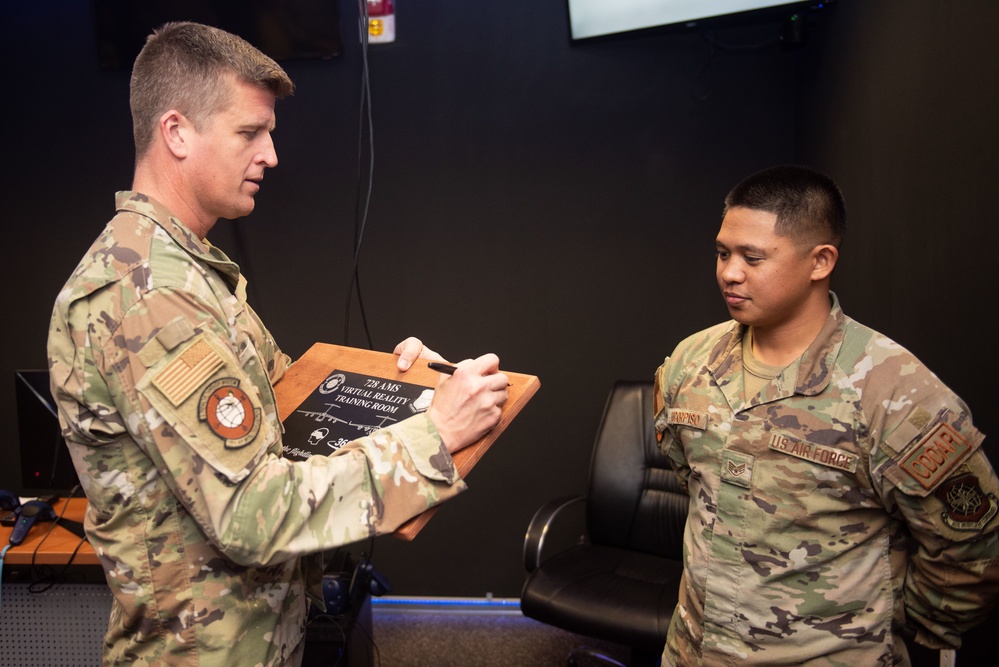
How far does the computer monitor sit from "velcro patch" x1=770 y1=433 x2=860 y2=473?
2.23 meters

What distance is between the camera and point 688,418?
5.19ft

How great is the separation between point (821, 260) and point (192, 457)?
124 centimetres

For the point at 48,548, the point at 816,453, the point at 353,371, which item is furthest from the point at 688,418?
the point at 48,548

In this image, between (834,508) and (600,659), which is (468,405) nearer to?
(834,508)

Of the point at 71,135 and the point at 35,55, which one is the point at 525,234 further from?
the point at 35,55

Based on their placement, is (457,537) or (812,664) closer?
(812,664)

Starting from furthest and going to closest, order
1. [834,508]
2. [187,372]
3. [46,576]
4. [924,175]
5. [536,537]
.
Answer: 1. [536,537]
2. [46,576]
3. [924,175]
4. [834,508]
5. [187,372]

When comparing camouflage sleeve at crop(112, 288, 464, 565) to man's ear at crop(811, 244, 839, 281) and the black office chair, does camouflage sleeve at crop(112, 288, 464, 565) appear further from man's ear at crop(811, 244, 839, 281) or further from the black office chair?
the black office chair

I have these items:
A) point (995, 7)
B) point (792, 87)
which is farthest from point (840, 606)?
point (792, 87)

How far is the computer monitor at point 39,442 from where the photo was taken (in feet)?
7.80

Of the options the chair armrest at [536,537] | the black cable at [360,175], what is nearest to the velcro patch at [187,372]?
the chair armrest at [536,537]

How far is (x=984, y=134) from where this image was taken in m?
1.59

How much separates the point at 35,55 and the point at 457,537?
284cm

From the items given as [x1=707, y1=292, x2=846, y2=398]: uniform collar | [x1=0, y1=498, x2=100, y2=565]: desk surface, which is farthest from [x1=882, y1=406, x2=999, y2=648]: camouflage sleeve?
[x1=0, y1=498, x2=100, y2=565]: desk surface
